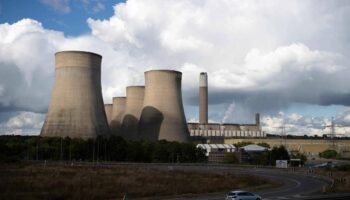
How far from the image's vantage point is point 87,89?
4959 cm

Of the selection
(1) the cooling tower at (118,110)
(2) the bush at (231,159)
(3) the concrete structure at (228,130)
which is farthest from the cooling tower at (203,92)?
(2) the bush at (231,159)

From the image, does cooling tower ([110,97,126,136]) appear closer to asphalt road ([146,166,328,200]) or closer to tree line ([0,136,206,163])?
tree line ([0,136,206,163])

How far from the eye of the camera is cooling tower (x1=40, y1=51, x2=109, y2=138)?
160ft

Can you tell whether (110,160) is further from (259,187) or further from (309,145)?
(309,145)

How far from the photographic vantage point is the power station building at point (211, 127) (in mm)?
94812

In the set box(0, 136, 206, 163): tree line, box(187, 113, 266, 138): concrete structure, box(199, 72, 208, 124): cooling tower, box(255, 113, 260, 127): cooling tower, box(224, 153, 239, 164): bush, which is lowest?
box(224, 153, 239, 164): bush

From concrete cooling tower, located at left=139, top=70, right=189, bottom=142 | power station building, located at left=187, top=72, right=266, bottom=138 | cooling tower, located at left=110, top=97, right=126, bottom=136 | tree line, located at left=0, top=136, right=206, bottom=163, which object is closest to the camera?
tree line, located at left=0, top=136, right=206, bottom=163

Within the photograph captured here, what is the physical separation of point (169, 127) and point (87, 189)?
4132cm

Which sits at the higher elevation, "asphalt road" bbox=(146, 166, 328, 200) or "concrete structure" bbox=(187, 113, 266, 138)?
"concrete structure" bbox=(187, 113, 266, 138)

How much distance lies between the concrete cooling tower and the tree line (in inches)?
96.3

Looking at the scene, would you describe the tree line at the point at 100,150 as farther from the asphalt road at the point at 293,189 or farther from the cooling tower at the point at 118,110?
the asphalt road at the point at 293,189

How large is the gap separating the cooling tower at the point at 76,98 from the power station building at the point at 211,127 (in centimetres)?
4513

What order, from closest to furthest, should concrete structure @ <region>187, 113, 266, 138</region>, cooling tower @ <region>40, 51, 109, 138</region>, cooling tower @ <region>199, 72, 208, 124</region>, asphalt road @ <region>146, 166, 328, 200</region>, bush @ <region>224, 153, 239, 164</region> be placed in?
asphalt road @ <region>146, 166, 328, 200</region>
cooling tower @ <region>40, 51, 109, 138</region>
bush @ <region>224, 153, 239, 164</region>
cooling tower @ <region>199, 72, 208, 124</region>
concrete structure @ <region>187, 113, 266, 138</region>

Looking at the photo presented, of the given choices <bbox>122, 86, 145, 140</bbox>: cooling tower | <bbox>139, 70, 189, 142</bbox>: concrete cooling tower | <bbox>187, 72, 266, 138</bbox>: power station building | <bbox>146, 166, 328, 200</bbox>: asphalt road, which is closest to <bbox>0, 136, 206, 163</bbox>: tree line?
<bbox>139, 70, 189, 142</bbox>: concrete cooling tower
